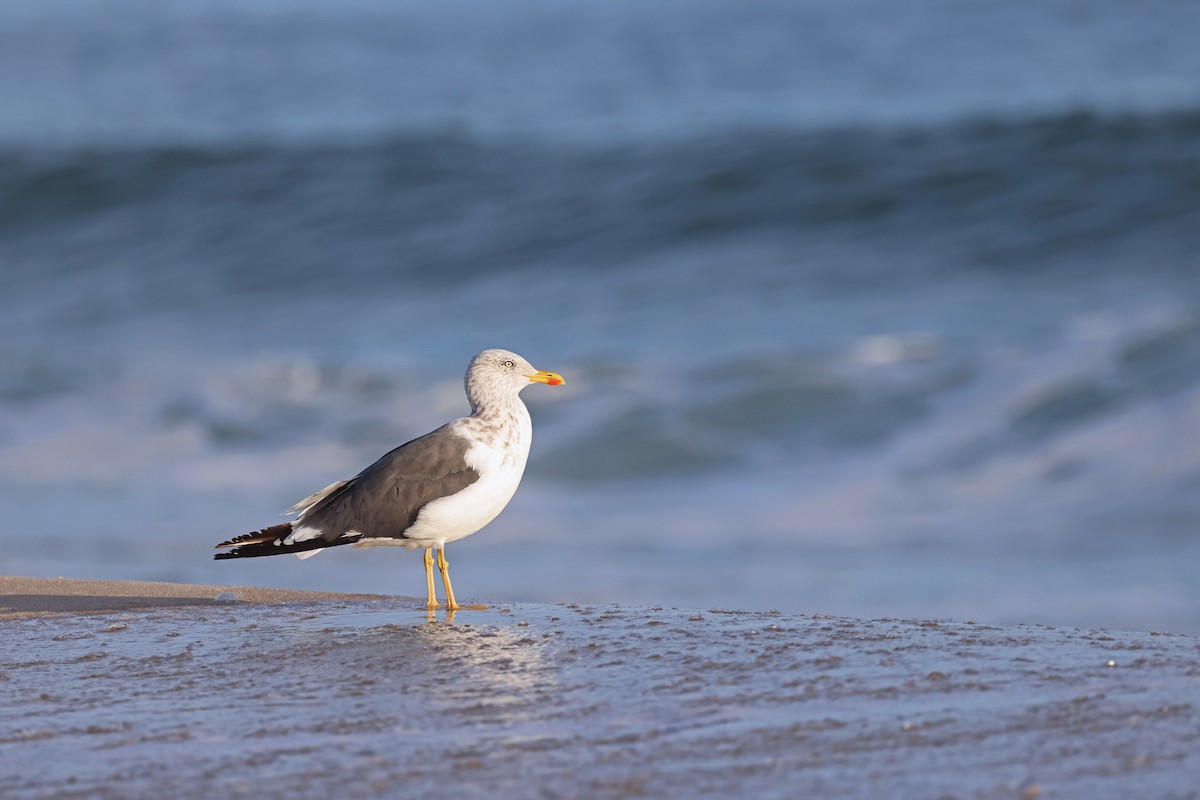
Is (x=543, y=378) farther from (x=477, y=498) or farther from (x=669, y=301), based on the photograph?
(x=669, y=301)

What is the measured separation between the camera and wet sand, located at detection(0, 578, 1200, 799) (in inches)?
110

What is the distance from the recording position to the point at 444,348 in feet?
39.5

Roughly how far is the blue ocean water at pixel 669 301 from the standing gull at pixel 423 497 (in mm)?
2873

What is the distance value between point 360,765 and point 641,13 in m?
20.6

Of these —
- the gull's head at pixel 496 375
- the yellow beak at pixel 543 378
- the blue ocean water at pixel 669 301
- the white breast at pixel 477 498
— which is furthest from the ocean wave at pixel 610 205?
the white breast at pixel 477 498

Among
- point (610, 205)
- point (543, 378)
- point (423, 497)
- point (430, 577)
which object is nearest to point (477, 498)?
point (423, 497)

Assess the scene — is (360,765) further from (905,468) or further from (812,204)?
(812,204)

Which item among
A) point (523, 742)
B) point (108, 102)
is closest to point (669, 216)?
point (108, 102)

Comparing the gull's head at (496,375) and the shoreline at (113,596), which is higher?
the gull's head at (496,375)

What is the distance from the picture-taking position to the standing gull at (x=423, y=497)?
14.6 ft

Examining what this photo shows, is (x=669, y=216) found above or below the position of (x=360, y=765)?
above

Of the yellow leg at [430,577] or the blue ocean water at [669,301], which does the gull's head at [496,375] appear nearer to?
the yellow leg at [430,577]

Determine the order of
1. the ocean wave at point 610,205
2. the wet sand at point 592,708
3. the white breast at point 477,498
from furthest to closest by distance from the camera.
A: the ocean wave at point 610,205 → the white breast at point 477,498 → the wet sand at point 592,708

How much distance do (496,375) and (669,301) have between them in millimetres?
8004
